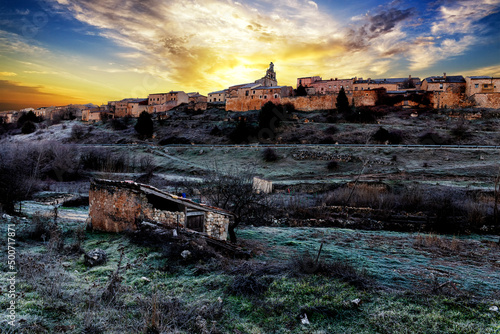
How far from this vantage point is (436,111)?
6081 cm

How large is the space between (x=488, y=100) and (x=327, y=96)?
113 ft

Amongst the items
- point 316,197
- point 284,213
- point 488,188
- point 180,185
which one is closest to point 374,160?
point 488,188

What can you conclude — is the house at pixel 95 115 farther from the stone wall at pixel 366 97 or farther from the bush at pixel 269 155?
the stone wall at pixel 366 97

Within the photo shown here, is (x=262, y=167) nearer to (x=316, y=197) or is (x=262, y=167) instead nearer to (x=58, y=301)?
(x=316, y=197)

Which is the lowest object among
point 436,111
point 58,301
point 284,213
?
point 284,213

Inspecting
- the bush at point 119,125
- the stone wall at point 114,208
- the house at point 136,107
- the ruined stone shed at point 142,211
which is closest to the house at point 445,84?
the ruined stone shed at point 142,211

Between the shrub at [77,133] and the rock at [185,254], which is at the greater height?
the shrub at [77,133]

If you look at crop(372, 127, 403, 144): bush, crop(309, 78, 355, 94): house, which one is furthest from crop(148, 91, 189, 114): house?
crop(372, 127, 403, 144): bush

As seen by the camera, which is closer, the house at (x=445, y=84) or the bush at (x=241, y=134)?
the bush at (x=241, y=134)

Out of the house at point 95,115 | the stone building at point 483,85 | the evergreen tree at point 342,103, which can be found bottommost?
the house at point 95,115

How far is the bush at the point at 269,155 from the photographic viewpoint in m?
41.6

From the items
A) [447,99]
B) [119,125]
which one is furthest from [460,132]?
[119,125]

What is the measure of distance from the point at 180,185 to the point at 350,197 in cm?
1781

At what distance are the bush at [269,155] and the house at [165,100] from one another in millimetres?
56785
